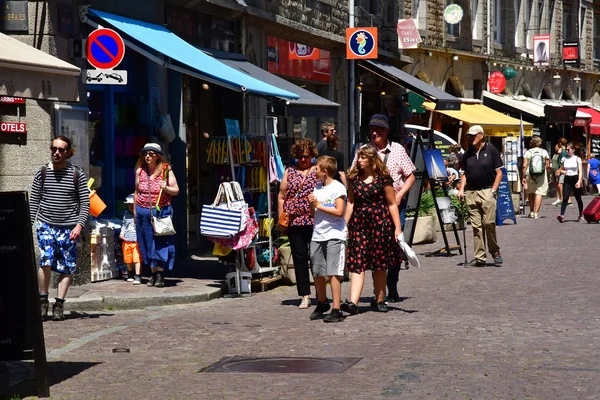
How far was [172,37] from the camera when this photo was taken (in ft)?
53.2

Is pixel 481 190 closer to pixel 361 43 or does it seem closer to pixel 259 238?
pixel 259 238

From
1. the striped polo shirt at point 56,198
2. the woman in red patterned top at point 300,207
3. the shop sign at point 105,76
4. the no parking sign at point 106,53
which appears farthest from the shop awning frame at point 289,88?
the striped polo shirt at point 56,198

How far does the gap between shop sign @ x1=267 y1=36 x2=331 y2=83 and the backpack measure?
4.73m

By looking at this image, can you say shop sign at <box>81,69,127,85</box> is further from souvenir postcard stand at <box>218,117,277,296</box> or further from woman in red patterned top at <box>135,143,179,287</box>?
souvenir postcard stand at <box>218,117,277,296</box>

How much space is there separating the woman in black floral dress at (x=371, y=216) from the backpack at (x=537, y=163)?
15128 mm

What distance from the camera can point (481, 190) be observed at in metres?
16.0

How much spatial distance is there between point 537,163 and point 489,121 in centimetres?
620

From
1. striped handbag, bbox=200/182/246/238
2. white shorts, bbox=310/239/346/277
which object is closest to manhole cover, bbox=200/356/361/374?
white shorts, bbox=310/239/346/277

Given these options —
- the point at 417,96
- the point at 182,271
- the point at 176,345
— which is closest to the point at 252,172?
the point at 182,271

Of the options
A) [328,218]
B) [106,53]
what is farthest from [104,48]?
[328,218]

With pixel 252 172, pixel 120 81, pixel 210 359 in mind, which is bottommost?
pixel 210 359

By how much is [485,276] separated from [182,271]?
3.86 metres

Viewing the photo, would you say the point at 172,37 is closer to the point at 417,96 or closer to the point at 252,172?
the point at 252,172

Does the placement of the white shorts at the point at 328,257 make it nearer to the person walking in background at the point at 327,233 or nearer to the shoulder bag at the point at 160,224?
the person walking in background at the point at 327,233
